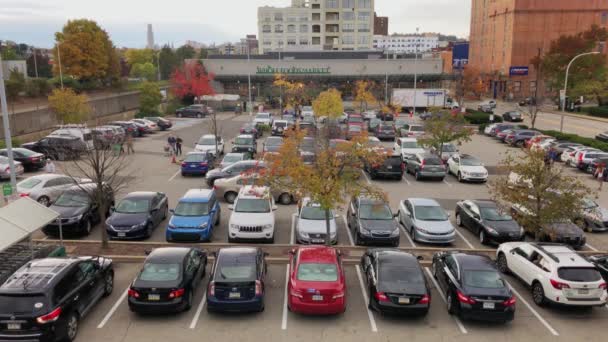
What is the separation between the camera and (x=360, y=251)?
648 inches

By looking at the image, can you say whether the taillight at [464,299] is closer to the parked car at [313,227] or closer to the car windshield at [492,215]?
the parked car at [313,227]

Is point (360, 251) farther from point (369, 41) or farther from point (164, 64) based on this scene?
point (164, 64)

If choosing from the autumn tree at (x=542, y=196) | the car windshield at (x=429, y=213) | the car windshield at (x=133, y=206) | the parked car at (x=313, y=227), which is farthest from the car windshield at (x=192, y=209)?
the autumn tree at (x=542, y=196)

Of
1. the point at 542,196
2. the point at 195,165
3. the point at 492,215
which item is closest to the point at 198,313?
the point at 542,196

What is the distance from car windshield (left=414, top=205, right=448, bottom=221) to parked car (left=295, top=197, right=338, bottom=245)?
3.28 metres

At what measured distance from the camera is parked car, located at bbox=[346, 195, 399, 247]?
658 inches

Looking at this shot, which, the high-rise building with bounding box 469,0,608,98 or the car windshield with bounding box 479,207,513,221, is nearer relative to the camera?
the car windshield with bounding box 479,207,513,221

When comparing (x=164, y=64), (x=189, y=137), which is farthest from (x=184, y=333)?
(x=164, y=64)

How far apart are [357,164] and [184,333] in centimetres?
697

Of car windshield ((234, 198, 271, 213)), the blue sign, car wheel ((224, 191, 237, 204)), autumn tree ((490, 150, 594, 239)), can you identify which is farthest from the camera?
the blue sign

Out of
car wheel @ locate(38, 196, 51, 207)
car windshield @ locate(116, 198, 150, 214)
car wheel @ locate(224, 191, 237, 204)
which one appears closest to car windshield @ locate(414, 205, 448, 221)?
car wheel @ locate(224, 191, 237, 204)

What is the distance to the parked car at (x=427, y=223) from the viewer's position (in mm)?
17438

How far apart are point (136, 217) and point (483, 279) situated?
1156 centimetres

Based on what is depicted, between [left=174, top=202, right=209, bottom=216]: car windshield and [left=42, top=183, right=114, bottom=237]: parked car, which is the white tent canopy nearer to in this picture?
[left=42, top=183, right=114, bottom=237]: parked car
